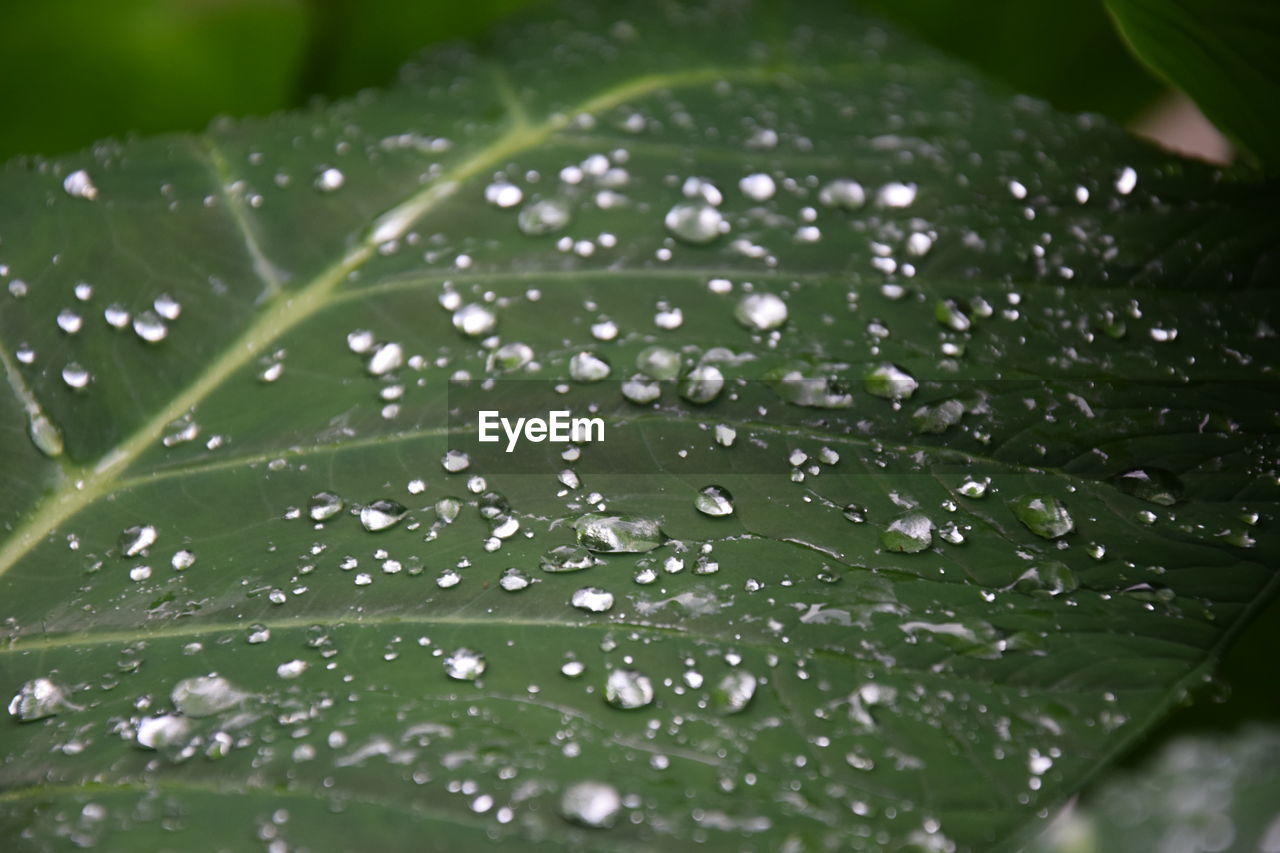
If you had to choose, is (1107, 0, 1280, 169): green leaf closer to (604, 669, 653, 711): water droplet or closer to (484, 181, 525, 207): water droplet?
(484, 181, 525, 207): water droplet

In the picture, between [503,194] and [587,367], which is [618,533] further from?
[503,194]

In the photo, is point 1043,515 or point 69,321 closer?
point 1043,515

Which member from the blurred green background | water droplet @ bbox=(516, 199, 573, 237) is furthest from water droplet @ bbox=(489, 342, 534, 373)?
the blurred green background

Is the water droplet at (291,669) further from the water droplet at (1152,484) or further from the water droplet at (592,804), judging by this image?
the water droplet at (1152,484)

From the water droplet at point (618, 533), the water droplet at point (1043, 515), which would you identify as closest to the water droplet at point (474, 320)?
the water droplet at point (618, 533)

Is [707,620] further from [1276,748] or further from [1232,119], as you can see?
[1232,119]

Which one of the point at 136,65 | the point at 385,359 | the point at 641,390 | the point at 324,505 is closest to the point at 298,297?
the point at 385,359

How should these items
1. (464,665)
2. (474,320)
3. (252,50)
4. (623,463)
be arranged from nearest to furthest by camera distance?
(464,665), (623,463), (474,320), (252,50)
